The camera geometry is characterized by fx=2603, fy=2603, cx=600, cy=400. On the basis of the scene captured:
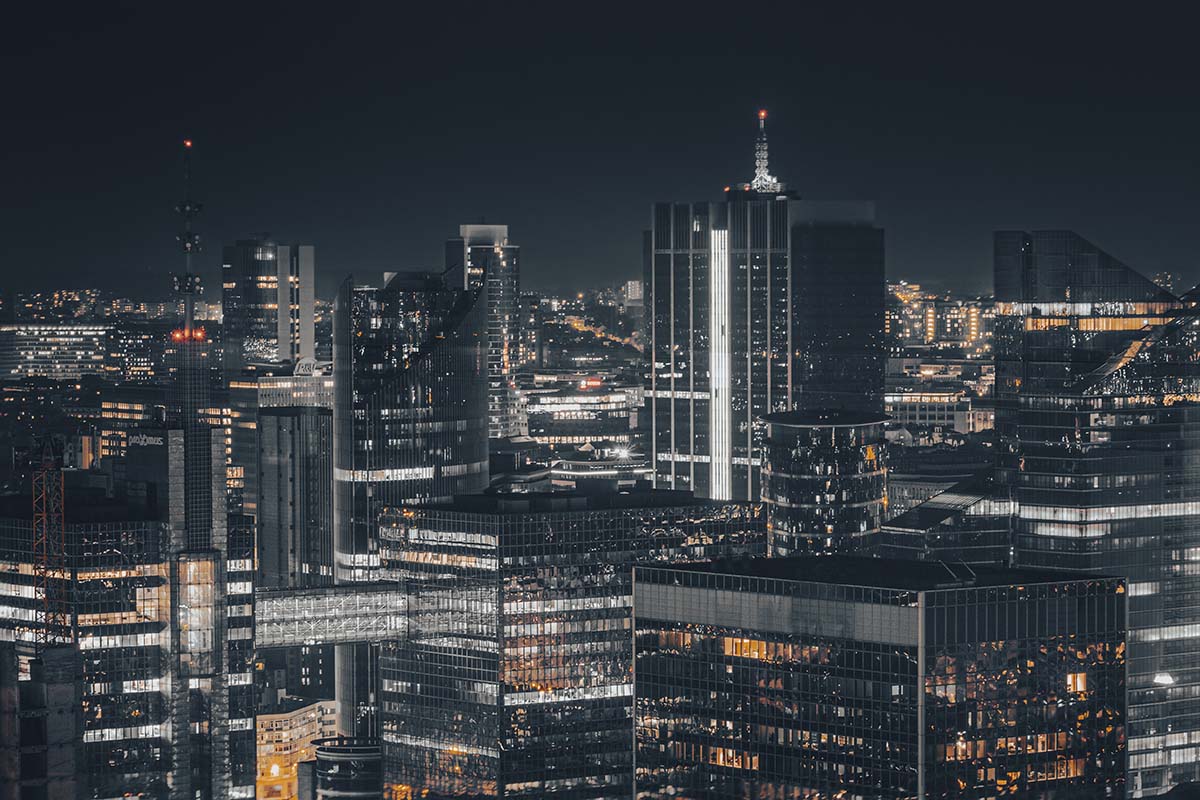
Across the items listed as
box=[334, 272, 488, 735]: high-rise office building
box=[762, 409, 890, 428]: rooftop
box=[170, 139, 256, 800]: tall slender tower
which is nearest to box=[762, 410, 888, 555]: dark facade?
box=[762, 409, 890, 428]: rooftop

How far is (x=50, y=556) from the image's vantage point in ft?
471

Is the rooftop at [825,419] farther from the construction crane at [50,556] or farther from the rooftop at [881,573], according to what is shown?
the construction crane at [50,556]

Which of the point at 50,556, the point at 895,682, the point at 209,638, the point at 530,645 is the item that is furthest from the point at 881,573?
the point at 50,556

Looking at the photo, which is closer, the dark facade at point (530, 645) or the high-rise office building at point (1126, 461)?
the dark facade at point (530, 645)

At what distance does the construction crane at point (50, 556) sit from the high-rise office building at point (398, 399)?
50589 mm

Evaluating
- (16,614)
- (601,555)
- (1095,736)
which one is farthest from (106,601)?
(1095,736)

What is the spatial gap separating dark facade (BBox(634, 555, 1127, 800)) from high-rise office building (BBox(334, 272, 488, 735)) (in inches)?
2861

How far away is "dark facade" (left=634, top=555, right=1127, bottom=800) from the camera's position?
115 meters

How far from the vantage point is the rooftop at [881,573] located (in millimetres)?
117250

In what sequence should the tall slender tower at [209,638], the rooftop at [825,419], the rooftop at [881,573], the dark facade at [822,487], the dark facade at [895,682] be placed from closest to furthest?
the dark facade at [895,682] → the rooftop at [881,573] → the tall slender tower at [209,638] → the dark facade at [822,487] → the rooftop at [825,419]

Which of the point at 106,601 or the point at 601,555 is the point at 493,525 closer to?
the point at 601,555

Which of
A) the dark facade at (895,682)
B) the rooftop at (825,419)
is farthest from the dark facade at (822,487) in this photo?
the dark facade at (895,682)

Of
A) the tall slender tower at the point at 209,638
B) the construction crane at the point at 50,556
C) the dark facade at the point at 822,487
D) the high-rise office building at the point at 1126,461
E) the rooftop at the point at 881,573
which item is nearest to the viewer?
the rooftop at the point at 881,573

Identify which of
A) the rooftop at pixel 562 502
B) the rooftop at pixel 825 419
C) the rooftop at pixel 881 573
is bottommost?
the rooftop at pixel 881 573
